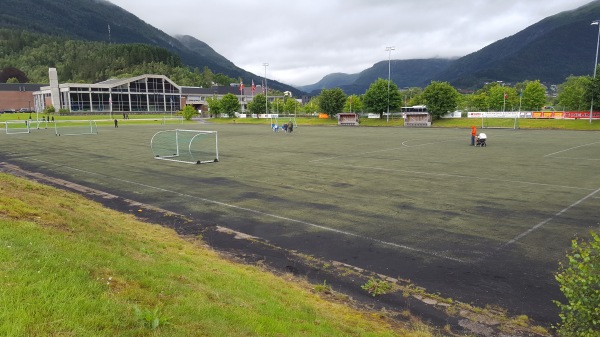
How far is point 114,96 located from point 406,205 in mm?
125965

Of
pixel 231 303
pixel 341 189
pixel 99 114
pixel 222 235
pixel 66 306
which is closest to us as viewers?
pixel 66 306

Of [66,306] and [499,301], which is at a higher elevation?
[66,306]

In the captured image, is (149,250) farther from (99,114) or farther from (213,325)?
(99,114)

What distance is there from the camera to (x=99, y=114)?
11662 centimetres

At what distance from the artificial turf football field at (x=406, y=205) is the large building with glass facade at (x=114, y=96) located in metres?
99.7

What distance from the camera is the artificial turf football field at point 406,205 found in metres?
8.76

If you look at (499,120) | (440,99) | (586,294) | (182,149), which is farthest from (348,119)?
(586,294)

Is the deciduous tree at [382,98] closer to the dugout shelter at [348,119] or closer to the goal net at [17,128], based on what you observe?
the dugout shelter at [348,119]

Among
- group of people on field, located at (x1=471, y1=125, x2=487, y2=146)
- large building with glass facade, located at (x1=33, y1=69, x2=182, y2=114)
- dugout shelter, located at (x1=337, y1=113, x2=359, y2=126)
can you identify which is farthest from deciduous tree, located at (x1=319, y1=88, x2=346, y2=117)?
group of people on field, located at (x1=471, y1=125, x2=487, y2=146)

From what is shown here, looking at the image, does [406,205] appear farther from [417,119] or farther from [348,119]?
[348,119]

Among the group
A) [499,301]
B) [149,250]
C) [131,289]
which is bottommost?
[499,301]

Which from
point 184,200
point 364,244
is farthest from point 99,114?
point 364,244

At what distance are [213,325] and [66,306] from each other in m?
1.61

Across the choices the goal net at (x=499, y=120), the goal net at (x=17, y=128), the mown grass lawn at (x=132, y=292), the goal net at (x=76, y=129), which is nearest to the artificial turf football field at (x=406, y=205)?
the mown grass lawn at (x=132, y=292)
